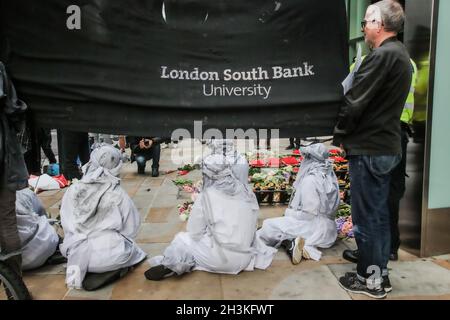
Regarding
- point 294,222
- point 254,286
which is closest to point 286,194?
point 294,222

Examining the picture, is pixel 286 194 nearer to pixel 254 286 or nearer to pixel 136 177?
pixel 254 286

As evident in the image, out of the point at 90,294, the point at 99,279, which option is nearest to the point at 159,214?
the point at 99,279

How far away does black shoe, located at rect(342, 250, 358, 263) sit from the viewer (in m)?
4.09

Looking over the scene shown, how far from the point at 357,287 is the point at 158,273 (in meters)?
1.72

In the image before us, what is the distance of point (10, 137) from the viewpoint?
3.00 m

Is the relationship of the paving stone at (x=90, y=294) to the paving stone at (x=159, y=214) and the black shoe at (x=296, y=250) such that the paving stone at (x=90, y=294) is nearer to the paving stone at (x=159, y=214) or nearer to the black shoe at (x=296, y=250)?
the black shoe at (x=296, y=250)

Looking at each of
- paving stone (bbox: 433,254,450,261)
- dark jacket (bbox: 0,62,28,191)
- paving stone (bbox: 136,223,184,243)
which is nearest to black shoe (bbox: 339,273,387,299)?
paving stone (bbox: 433,254,450,261)

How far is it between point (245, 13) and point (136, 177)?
6734 millimetres

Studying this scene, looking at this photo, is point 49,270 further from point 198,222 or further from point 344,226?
point 344,226

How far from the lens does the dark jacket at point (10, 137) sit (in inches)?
107

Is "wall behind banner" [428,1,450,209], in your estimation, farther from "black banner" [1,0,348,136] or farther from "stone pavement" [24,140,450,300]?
"black banner" [1,0,348,136]

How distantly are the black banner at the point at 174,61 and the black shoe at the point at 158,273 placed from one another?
1542mm

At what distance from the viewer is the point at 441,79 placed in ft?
13.1

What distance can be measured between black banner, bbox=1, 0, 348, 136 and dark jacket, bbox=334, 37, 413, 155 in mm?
263
